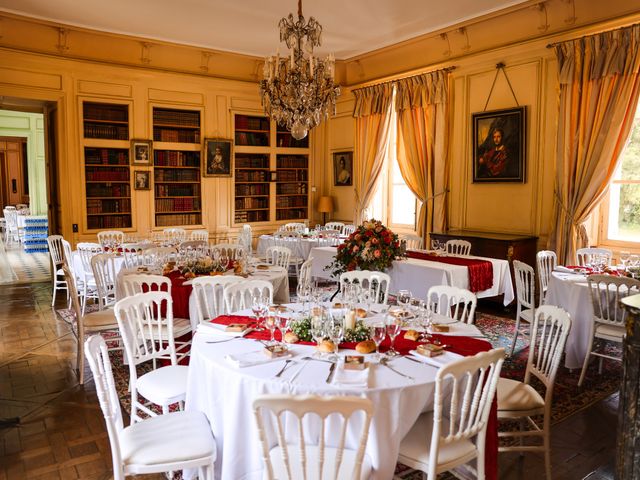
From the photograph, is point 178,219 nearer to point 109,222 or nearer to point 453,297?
point 109,222

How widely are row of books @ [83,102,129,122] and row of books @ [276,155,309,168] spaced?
3.14m

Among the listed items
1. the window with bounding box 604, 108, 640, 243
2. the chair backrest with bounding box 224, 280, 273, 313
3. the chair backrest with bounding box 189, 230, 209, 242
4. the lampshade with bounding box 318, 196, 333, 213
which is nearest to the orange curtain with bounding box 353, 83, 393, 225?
the lampshade with bounding box 318, 196, 333, 213

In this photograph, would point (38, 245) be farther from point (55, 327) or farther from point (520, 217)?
point (520, 217)

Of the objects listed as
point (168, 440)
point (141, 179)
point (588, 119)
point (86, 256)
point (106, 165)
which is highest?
point (588, 119)

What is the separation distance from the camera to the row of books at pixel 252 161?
33.1 ft

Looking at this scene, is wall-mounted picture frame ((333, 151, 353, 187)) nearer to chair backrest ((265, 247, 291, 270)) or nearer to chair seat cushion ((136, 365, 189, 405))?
chair backrest ((265, 247, 291, 270))

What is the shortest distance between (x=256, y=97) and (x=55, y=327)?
5.81 m

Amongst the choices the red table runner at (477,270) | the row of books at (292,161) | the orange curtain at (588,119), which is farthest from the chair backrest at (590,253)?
the row of books at (292,161)

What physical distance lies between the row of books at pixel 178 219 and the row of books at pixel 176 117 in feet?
5.54

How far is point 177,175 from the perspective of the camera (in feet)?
31.0

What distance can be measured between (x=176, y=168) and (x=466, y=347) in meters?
7.66

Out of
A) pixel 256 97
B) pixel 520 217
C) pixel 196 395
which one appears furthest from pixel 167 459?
pixel 256 97

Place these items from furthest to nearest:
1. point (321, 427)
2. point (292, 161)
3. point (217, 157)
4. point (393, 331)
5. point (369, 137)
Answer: point (292, 161) < point (369, 137) < point (217, 157) < point (393, 331) < point (321, 427)

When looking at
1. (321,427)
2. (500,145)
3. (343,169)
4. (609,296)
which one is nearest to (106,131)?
(343,169)
